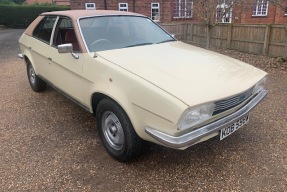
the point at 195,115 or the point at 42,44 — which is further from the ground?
the point at 42,44

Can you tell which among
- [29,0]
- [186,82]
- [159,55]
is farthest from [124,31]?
[29,0]

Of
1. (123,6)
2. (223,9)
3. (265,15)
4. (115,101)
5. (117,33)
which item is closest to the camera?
(115,101)

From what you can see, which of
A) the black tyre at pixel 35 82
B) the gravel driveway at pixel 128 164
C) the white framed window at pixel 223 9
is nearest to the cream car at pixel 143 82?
the gravel driveway at pixel 128 164

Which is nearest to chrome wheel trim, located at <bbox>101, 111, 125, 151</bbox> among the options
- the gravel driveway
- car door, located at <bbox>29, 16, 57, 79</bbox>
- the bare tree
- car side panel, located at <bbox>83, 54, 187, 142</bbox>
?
the gravel driveway

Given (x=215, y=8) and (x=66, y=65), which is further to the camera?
(x=215, y=8)

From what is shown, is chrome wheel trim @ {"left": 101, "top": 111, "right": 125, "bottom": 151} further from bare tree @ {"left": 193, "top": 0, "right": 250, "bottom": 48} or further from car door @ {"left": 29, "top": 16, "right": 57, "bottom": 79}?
bare tree @ {"left": 193, "top": 0, "right": 250, "bottom": 48}

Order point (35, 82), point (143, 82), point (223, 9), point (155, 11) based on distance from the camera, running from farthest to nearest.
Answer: point (155, 11) < point (223, 9) < point (35, 82) < point (143, 82)

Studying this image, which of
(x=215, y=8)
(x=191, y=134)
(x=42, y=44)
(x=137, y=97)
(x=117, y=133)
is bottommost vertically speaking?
(x=117, y=133)

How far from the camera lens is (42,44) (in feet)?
15.2

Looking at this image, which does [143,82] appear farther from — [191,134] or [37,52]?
[37,52]

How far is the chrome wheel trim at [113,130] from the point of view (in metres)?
3.08

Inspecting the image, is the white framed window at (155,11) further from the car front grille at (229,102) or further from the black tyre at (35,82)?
the car front grille at (229,102)

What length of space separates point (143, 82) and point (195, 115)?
60 cm

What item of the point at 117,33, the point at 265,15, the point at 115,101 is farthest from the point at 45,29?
the point at 265,15
